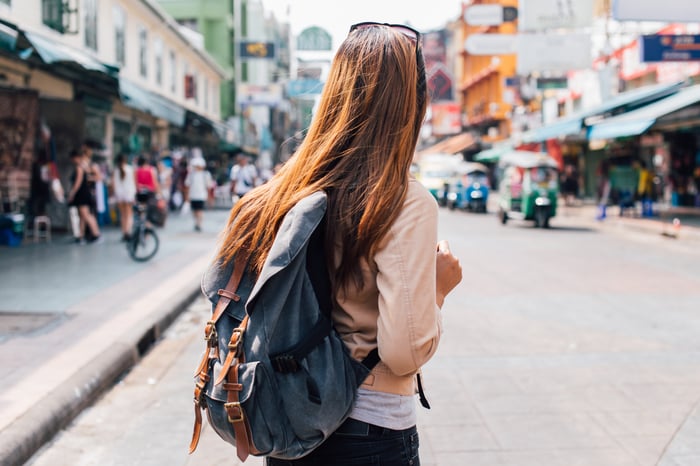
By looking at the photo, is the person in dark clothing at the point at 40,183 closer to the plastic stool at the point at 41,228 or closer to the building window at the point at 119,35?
the plastic stool at the point at 41,228

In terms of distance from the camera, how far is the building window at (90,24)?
17.8 meters

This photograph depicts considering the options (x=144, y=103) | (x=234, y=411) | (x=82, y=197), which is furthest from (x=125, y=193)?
(x=234, y=411)

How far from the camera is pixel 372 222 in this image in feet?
5.23

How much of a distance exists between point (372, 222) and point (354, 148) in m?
0.20

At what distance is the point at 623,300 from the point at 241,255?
748cm

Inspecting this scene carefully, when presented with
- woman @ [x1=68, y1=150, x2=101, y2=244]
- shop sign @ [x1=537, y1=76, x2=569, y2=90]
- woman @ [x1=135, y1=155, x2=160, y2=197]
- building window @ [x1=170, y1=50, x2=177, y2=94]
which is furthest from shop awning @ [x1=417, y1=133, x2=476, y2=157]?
woman @ [x1=68, y1=150, x2=101, y2=244]

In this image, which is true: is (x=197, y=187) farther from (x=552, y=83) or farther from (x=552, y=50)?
(x=552, y=83)

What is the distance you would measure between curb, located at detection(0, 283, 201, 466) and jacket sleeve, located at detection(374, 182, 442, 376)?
2.71 meters

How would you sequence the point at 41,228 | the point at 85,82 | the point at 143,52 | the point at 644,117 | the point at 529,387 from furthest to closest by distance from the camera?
1. the point at 143,52
2. the point at 644,117
3. the point at 41,228
4. the point at 85,82
5. the point at 529,387

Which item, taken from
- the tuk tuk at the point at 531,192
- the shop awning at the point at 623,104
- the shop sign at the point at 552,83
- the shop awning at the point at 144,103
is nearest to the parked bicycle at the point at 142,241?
the shop awning at the point at 144,103

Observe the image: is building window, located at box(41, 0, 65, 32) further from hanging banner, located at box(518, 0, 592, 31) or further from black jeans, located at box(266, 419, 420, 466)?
black jeans, located at box(266, 419, 420, 466)

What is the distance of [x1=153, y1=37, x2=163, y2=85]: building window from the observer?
25059mm

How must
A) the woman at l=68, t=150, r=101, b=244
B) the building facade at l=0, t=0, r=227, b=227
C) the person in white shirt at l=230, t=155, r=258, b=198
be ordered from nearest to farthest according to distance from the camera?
the building facade at l=0, t=0, r=227, b=227
the woman at l=68, t=150, r=101, b=244
the person in white shirt at l=230, t=155, r=258, b=198

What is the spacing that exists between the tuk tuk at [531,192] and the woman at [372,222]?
18.5 metres
